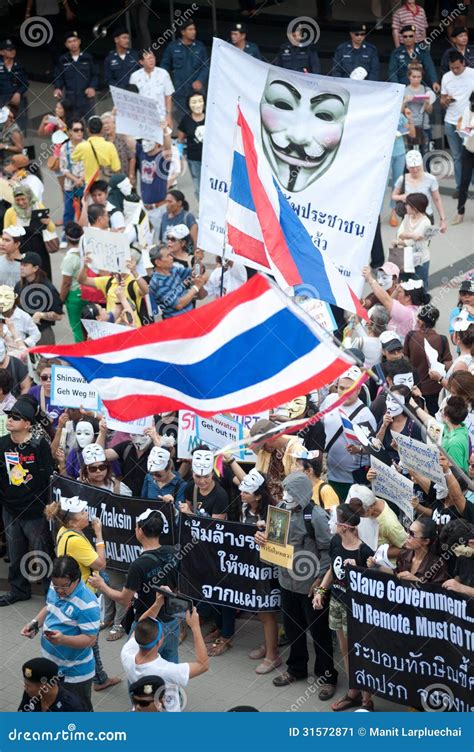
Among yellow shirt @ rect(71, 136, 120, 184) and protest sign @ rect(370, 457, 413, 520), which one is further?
yellow shirt @ rect(71, 136, 120, 184)

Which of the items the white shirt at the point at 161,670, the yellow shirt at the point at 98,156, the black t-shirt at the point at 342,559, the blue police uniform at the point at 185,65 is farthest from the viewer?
the blue police uniform at the point at 185,65

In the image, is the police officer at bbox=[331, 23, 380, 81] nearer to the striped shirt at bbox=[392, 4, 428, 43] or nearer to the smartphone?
the striped shirt at bbox=[392, 4, 428, 43]

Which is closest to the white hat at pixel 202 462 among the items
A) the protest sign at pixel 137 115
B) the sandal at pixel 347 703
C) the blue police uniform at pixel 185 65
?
the sandal at pixel 347 703

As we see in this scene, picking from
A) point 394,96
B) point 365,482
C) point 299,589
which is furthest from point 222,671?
point 394,96

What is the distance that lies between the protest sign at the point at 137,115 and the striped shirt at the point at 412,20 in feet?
18.1

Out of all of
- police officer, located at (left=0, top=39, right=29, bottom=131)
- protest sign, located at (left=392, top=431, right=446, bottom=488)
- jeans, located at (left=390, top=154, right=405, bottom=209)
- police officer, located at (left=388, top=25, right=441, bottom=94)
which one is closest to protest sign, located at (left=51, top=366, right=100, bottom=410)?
protest sign, located at (left=392, top=431, right=446, bottom=488)

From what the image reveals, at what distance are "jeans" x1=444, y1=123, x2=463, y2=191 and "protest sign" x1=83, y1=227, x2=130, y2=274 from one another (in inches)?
232

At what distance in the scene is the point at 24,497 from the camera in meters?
10.5

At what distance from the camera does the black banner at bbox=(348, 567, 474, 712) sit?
817cm

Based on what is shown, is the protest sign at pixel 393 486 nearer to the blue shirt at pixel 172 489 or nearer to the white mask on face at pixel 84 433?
the blue shirt at pixel 172 489

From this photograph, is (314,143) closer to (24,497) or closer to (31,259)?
(31,259)

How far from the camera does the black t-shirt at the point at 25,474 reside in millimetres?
10422

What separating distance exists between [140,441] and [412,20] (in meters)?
11.2

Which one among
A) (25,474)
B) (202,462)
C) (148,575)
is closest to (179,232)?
(25,474)
